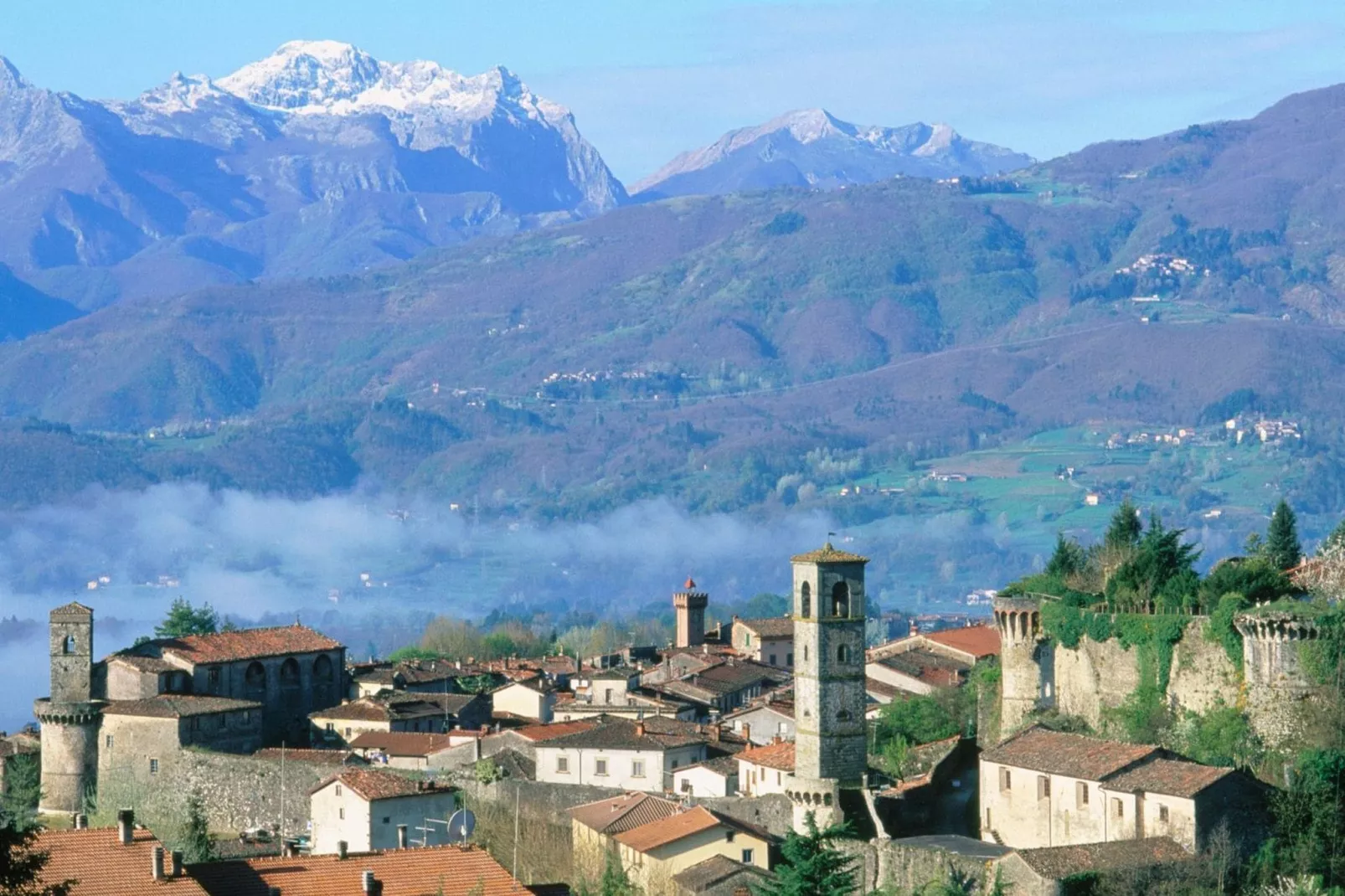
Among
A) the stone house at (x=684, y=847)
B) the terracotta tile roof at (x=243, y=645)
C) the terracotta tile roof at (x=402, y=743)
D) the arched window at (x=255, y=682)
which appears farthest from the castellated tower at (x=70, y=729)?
the stone house at (x=684, y=847)

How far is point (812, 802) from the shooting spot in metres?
57.8

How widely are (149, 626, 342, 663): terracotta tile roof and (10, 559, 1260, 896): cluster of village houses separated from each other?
0.37 feet

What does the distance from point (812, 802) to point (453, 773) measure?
13.2 metres

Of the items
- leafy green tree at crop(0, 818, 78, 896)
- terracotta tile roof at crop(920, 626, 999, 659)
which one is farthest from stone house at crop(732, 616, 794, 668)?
leafy green tree at crop(0, 818, 78, 896)

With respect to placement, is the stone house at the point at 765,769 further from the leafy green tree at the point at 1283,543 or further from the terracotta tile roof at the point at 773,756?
the leafy green tree at the point at 1283,543

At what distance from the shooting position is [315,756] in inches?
2749

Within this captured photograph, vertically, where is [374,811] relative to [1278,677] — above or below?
below

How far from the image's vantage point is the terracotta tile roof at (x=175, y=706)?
72375 mm

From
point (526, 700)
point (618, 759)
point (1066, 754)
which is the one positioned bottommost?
point (618, 759)

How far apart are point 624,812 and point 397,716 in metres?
19.3

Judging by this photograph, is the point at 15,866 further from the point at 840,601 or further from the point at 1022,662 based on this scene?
the point at 1022,662

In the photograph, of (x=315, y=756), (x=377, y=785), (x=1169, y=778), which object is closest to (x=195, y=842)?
(x=377, y=785)

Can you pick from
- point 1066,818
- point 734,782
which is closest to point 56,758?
point 734,782

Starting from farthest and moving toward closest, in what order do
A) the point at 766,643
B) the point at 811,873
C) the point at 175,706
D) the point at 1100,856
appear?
the point at 766,643 < the point at 175,706 < the point at 1100,856 < the point at 811,873
